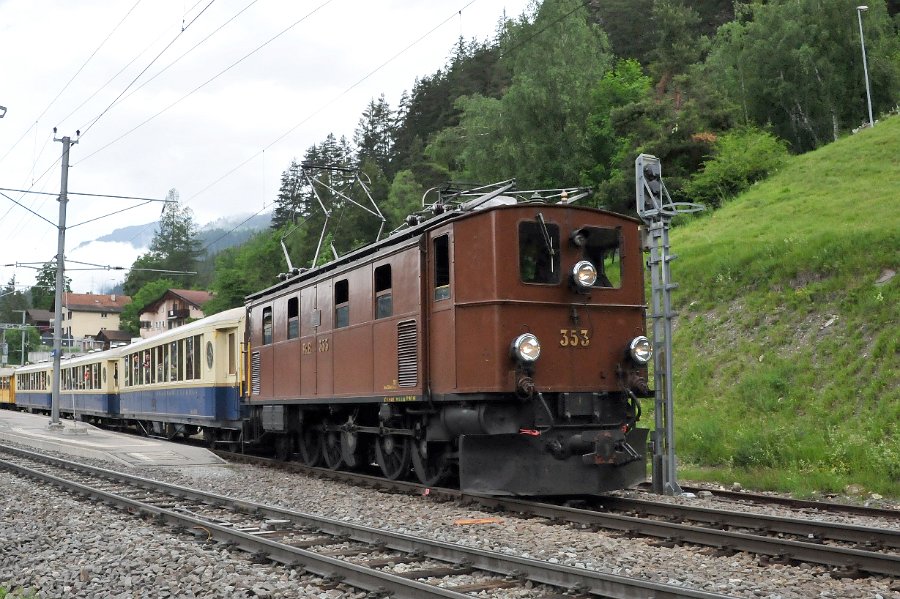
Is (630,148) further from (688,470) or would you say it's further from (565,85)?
(688,470)

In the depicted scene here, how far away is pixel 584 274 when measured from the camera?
416 inches

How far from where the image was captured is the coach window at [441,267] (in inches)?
428

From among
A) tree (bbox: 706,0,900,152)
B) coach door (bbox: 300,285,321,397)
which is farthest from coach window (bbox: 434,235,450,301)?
tree (bbox: 706,0,900,152)

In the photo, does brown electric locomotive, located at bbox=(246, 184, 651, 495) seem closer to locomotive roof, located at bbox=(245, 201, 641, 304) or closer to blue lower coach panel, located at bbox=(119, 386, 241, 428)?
locomotive roof, located at bbox=(245, 201, 641, 304)

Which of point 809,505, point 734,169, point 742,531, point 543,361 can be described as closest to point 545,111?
point 734,169

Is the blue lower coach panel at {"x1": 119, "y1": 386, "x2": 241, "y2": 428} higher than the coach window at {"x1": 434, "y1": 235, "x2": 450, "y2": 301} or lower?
lower

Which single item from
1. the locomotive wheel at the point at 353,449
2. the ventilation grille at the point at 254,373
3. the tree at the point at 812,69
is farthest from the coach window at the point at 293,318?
the tree at the point at 812,69

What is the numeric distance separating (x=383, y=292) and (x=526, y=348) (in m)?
3.01

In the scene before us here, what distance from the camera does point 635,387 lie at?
10805 millimetres

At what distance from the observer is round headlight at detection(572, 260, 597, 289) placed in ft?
34.4

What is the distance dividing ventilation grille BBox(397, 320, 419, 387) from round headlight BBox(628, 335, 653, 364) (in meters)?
2.68

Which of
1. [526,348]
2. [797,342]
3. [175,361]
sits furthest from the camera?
[175,361]

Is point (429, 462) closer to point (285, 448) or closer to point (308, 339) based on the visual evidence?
point (308, 339)

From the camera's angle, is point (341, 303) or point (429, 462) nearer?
point (429, 462)
